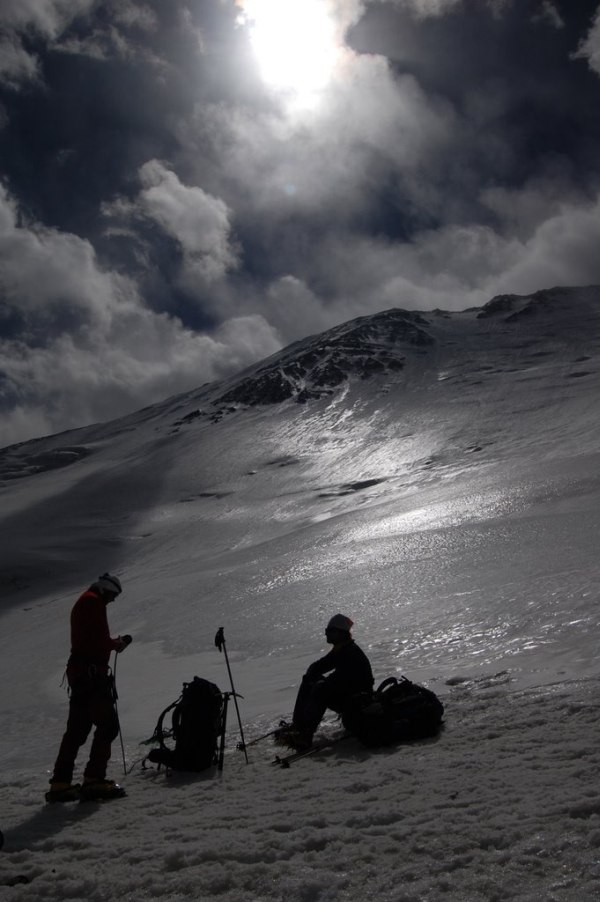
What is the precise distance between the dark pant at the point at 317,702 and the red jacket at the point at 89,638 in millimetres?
2157

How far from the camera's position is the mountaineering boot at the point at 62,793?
6.48 m

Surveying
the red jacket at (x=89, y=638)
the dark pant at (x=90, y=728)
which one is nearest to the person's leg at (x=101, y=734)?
the dark pant at (x=90, y=728)

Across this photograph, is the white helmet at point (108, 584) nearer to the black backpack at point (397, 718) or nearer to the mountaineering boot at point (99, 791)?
the mountaineering boot at point (99, 791)

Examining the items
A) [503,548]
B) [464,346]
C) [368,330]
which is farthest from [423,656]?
[368,330]

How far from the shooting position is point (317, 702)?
754 cm

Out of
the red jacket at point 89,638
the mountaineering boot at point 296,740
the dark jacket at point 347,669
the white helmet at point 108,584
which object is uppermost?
the white helmet at point 108,584

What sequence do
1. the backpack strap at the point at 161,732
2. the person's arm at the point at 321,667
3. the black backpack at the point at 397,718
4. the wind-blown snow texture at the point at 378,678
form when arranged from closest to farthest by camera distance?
1. the wind-blown snow texture at the point at 378,678
2. the black backpack at the point at 397,718
3. the backpack strap at the point at 161,732
4. the person's arm at the point at 321,667

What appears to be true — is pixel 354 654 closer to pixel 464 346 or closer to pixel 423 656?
pixel 423 656

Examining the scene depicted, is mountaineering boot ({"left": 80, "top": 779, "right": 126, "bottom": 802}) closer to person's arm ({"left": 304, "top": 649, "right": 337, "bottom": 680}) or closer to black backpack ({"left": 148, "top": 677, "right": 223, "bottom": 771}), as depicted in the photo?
black backpack ({"left": 148, "top": 677, "right": 223, "bottom": 771})

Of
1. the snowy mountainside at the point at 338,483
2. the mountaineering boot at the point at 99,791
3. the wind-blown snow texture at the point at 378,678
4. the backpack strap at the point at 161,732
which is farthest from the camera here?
the snowy mountainside at the point at 338,483

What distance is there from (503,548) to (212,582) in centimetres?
1246

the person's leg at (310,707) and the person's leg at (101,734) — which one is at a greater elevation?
the person's leg at (101,734)

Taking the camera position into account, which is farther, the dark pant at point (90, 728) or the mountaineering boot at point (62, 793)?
the dark pant at point (90, 728)

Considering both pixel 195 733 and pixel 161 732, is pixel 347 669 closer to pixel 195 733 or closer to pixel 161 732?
pixel 195 733
